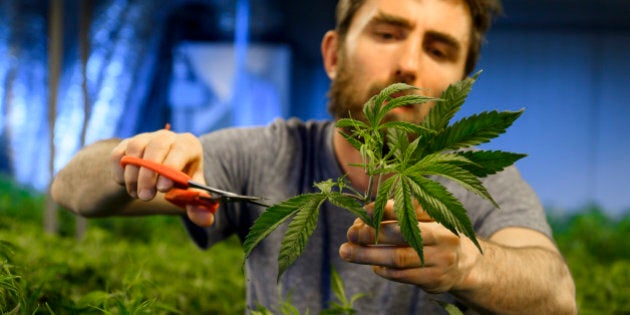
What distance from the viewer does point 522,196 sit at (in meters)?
1.26

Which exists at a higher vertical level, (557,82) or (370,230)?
(557,82)

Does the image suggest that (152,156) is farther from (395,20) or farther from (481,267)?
(395,20)

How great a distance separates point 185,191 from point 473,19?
82 cm

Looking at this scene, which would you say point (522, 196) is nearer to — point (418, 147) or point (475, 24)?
point (475, 24)

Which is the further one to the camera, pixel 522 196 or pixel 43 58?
pixel 43 58

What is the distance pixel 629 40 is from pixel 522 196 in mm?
4810

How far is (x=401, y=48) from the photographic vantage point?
1146mm

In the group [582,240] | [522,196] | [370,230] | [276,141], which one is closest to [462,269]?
[370,230]

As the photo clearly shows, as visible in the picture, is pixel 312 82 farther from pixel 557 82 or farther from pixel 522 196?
pixel 522 196

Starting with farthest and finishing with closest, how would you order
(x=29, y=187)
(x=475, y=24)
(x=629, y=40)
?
(x=629, y=40), (x=29, y=187), (x=475, y=24)

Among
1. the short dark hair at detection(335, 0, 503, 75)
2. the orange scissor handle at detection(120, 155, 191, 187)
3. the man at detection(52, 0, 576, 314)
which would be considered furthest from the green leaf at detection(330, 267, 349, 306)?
the short dark hair at detection(335, 0, 503, 75)

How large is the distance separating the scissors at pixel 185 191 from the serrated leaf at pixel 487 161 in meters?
0.27

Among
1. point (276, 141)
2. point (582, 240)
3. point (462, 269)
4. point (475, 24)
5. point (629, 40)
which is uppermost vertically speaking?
point (629, 40)

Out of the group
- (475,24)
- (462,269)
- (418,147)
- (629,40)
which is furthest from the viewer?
(629,40)
